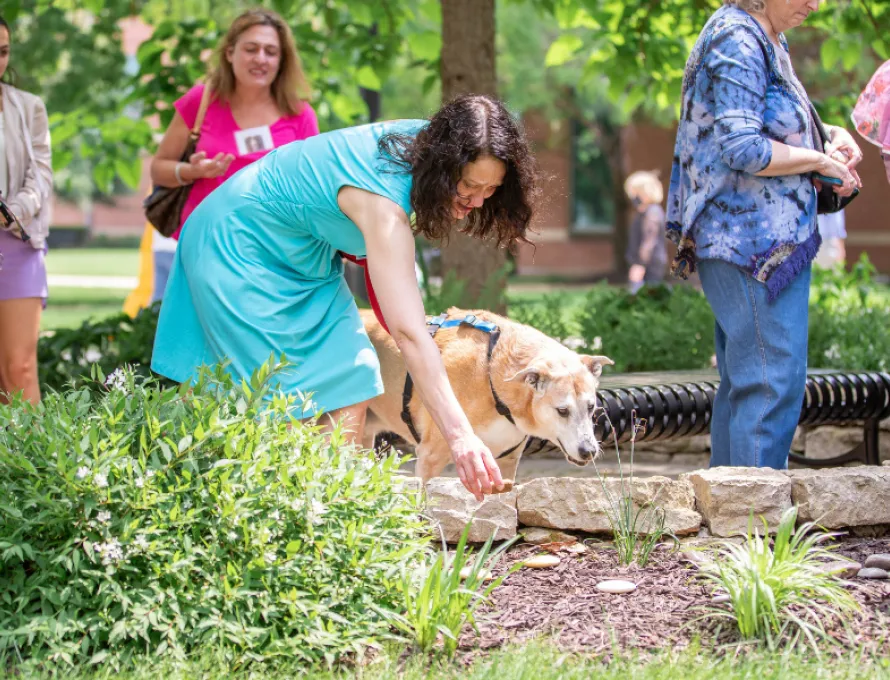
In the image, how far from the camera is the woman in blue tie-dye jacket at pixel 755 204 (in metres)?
4.33

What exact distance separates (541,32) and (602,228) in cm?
939

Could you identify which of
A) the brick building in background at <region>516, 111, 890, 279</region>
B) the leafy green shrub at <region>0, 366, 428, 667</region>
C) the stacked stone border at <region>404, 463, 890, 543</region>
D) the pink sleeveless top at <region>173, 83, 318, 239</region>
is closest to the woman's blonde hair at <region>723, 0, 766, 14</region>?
the stacked stone border at <region>404, 463, 890, 543</region>

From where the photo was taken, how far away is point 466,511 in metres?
4.02

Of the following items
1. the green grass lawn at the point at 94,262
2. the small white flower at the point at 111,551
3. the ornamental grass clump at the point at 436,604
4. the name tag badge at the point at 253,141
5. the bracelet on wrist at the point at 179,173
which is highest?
the name tag badge at the point at 253,141

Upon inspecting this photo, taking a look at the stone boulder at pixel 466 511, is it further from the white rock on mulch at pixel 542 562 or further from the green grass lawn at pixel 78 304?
the green grass lawn at pixel 78 304

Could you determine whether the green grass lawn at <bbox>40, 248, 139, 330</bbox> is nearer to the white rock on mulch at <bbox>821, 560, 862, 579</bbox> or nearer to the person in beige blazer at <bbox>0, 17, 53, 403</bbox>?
the person in beige blazer at <bbox>0, 17, 53, 403</bbox>

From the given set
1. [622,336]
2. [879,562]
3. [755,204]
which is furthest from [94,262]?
[879,562]

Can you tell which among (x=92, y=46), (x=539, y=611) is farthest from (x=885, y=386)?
(x=92, y=46)

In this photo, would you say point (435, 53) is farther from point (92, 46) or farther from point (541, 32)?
point (541, 32)

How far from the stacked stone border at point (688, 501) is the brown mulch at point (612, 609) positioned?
0.52 feet

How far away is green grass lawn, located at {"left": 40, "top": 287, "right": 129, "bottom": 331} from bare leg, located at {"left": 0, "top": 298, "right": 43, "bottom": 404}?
31.4 ft

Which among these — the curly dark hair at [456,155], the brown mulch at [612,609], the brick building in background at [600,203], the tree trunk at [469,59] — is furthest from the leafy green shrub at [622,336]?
the brick building in background at [600,203]

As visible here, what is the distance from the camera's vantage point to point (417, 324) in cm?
331

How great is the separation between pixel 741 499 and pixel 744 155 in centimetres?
121
